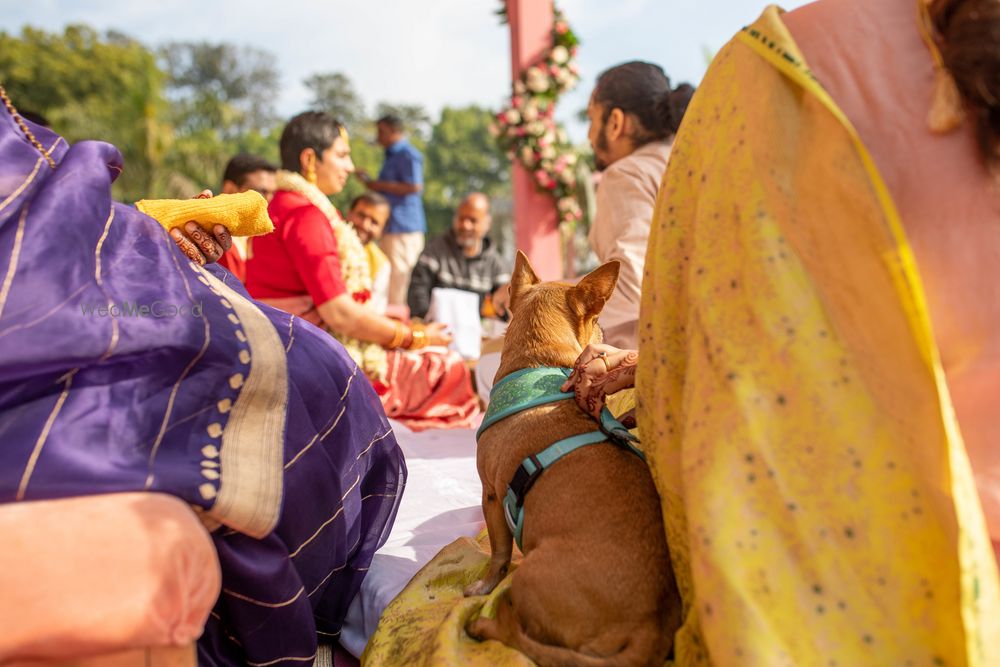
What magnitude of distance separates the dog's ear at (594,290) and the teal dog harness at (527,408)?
197 mm

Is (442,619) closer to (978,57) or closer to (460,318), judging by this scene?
(978,57)

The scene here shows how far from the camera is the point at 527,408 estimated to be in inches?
69.2

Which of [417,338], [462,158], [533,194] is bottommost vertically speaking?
[417,338]

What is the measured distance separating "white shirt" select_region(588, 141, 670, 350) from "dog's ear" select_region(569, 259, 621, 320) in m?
1.18

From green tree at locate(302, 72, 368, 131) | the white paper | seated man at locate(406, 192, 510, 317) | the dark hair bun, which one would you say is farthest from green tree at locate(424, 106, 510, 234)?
the dark hair bun

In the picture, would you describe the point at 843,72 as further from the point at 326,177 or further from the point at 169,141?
the point at 169,141

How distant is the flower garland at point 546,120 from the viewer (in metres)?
8.07

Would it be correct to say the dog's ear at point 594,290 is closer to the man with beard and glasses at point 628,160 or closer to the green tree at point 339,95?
the man with beard and glasses at point 628,160

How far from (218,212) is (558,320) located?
0.91m

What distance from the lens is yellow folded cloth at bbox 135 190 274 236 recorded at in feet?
5.92

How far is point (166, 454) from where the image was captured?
124 cm

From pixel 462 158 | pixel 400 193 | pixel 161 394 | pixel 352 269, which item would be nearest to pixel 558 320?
pixel 161 394

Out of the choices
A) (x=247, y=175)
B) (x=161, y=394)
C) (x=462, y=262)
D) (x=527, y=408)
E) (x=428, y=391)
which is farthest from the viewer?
(x=462, y=262)

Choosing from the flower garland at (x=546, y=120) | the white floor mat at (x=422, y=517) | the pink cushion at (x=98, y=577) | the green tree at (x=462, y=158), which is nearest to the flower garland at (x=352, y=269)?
the white floor mat at (x=422, y=517)
